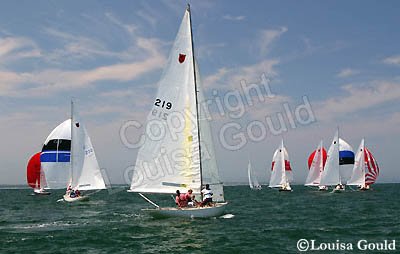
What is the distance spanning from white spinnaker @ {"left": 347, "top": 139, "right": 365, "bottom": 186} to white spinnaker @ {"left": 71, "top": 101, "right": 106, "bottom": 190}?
38.1 meters

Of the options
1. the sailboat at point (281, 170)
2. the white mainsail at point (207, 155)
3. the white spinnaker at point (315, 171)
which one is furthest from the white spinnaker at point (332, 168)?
the white mainsail at point (207, 155)

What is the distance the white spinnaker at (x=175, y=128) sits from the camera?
24.3 m

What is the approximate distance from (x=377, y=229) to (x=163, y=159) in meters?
11.4

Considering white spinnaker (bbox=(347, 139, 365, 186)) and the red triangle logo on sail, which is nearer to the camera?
the red triangle logo on sail

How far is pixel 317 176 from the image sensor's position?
2643 inches

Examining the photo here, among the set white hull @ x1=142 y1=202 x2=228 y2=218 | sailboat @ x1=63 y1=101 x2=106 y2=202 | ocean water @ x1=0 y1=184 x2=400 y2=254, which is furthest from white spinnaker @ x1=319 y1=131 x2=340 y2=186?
white hull @ x1=142 y1=202 x2=228 y2=218

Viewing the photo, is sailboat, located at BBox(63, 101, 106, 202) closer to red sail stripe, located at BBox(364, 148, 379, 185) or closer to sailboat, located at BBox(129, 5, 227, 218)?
sailboat, located at BBox(129, 5, 227, 218)

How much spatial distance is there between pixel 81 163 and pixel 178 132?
936 inches

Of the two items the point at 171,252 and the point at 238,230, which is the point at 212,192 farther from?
the point at 171,252

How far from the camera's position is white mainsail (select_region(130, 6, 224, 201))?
24312 millimetres

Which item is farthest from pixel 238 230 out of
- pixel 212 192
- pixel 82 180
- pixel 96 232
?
pixel 82 180

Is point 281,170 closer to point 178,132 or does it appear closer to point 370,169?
point 370,169

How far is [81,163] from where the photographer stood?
150 feet

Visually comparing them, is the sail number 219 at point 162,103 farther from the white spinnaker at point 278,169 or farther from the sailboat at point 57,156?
the white spinnaker at point 278,169
